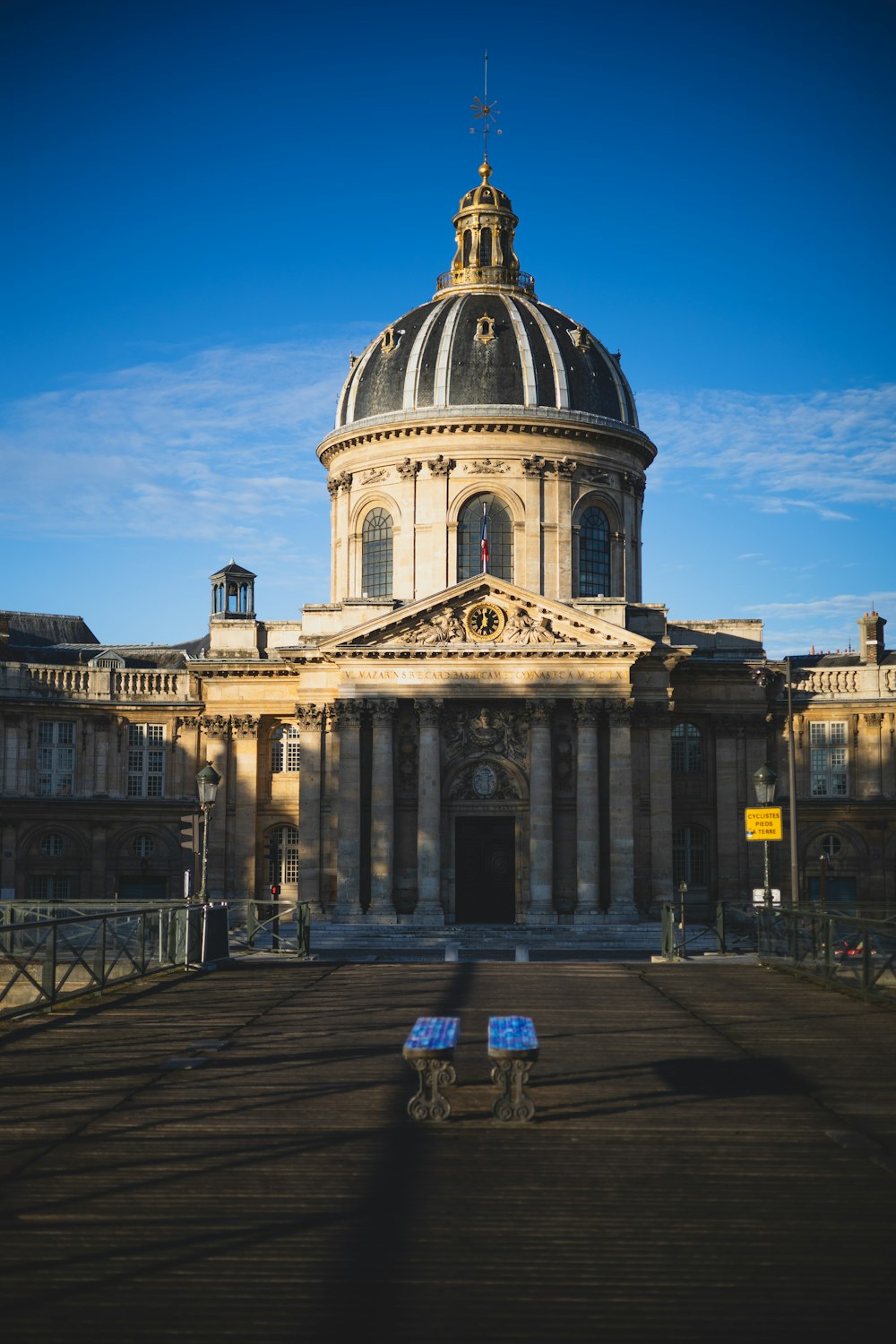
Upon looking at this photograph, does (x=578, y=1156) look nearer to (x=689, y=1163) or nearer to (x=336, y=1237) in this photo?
(x=689, y=1163)

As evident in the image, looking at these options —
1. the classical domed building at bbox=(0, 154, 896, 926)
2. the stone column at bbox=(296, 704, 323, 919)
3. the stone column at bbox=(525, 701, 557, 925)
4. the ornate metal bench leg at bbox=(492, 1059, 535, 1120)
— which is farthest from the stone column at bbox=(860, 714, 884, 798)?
the ornate metal bench leg at bbox=(492, 1059, 535, 1120)

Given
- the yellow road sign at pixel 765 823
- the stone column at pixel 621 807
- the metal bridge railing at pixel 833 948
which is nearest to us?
the metal bridge railing at pixel 833 948

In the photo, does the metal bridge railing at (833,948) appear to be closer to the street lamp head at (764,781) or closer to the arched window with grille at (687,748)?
the street lamp head at (764,781)

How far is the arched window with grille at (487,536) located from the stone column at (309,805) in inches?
367

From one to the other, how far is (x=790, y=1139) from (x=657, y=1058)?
5.23 metres

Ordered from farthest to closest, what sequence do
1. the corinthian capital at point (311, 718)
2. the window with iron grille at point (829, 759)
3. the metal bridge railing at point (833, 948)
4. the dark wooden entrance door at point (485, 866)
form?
the window with iron grille at point (829, 759)
the corinthian capital at point (311, 718)
the dark wooden entrance door at point (485, 866)
the metal bridge railing at point (833, 948)

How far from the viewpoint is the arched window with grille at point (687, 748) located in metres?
63.0

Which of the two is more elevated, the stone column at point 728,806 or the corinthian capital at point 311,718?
the corinthian capital at point 311,718

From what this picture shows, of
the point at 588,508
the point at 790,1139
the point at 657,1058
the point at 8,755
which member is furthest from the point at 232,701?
the point at 790,1139

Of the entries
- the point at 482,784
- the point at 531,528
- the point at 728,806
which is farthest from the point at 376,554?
the point at 728,806

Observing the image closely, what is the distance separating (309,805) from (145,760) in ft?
38.7

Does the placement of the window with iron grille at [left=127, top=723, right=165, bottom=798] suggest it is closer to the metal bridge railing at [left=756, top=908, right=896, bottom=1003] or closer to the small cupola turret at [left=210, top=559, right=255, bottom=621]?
the small cupola turret at [left=210, top=559, right=255, bottom=621]

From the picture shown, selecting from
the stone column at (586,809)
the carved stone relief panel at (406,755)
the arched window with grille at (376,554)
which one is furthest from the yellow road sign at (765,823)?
the arched window with grille at (376,554)

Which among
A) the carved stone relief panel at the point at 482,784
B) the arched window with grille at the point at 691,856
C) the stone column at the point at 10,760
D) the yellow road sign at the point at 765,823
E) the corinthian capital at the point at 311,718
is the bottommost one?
the arched window with grille at the point at 691,856
